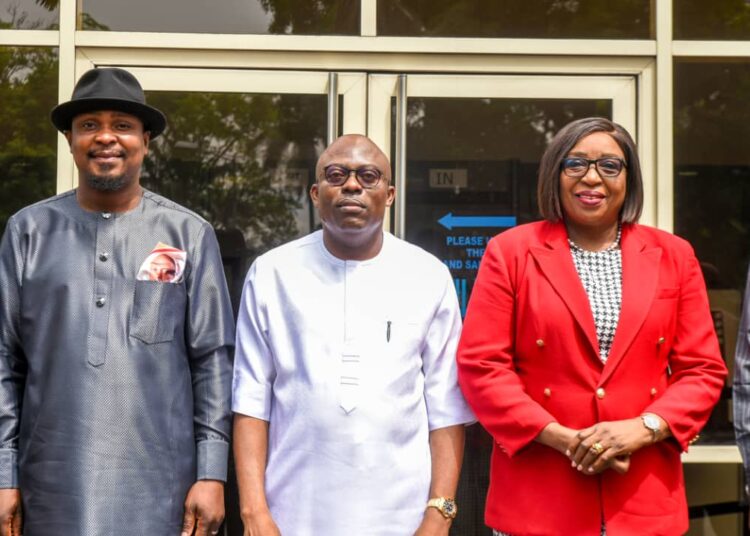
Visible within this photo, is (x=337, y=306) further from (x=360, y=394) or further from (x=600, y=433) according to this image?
(x=600, y=433)

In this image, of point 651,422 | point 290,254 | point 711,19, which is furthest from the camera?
point 711,19

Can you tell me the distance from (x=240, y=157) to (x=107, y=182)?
151 centimetres

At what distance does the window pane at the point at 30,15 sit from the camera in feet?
15.5

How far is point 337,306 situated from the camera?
323cm

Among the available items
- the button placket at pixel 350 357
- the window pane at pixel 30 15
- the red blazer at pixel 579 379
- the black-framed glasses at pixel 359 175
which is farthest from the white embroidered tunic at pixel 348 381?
the window pane at pixel 30 15

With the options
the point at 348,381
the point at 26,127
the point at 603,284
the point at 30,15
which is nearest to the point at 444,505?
the point at 348,381

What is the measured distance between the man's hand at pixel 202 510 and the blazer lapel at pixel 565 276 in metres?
→ 1.20

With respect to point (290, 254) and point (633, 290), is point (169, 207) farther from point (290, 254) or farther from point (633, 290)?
point (633, 290)

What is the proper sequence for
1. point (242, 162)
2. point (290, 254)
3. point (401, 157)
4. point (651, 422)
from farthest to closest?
point (242, 162)
point (401, 157)
point (290, 254)
point (651, 422)

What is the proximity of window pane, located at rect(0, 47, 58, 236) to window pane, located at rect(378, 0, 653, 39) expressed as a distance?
60.6 inches

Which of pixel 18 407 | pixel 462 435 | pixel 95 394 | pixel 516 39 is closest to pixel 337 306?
pixel 462 435

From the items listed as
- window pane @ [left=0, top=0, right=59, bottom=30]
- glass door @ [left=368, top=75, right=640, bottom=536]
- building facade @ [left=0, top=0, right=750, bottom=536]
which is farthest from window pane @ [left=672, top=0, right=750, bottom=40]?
window pane @ [left=0, top=0, right=59, bottom=30]

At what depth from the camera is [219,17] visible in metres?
4.73

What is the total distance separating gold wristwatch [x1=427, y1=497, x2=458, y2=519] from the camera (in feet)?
10.4
